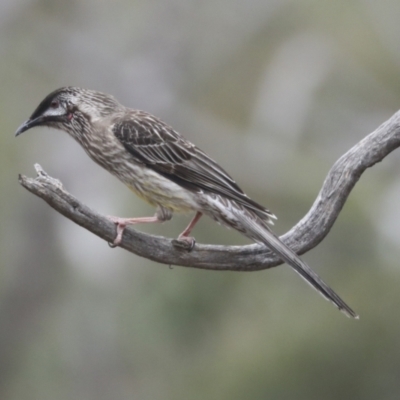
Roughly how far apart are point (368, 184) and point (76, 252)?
409 centimetres

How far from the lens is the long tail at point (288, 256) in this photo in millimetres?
4422

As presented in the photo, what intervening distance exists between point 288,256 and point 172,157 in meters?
1.26

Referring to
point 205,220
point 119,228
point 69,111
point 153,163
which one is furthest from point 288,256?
point 205,220

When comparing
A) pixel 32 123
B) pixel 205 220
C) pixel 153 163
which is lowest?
pixel 205 220

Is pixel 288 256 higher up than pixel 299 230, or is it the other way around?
pixel 299 230

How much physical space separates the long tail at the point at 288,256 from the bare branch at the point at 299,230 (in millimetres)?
129

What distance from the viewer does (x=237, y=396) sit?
340 inches

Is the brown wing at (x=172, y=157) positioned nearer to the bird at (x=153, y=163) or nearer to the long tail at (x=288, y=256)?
the bird at (x=153, y=163)

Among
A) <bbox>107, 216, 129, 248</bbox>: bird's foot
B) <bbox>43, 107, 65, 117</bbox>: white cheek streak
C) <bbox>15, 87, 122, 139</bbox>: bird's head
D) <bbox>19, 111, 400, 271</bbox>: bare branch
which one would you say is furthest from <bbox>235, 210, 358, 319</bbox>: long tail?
<bbox>43, 107, 65, 117</bbox>: white cheek streak

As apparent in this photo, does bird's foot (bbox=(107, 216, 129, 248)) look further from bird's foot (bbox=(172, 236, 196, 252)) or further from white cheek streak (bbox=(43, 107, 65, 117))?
white cheek streak (bbox=(43, 107, 65, 117))

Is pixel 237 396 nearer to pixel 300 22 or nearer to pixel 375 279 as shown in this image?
pixel 375 279

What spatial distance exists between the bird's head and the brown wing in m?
0.23

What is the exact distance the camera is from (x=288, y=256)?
4598mm

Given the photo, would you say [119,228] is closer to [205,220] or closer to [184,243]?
[184,243]
